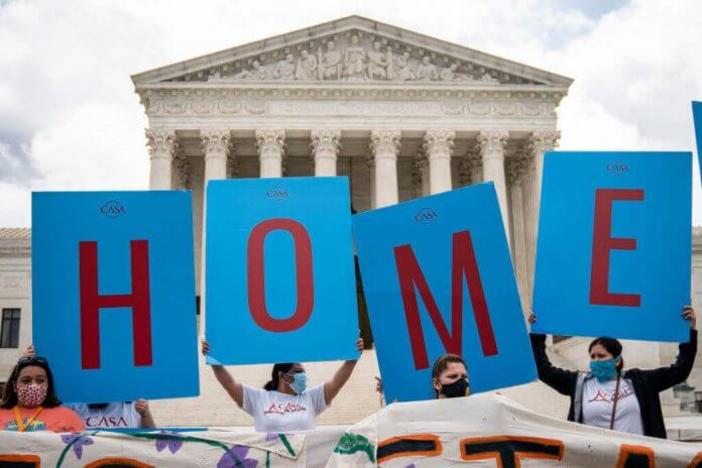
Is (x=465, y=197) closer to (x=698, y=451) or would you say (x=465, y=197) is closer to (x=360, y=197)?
(x=698, y=451)

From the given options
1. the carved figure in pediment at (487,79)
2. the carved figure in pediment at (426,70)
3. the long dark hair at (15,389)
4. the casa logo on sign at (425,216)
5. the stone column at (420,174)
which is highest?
the carved figure in pediment at (426,70)

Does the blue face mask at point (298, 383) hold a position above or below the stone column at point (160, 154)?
below

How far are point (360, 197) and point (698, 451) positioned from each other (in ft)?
117

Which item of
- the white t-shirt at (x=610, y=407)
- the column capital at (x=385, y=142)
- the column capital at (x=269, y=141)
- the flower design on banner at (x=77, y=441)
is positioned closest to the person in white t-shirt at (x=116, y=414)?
the flower design on banner at (x=77, y=441)

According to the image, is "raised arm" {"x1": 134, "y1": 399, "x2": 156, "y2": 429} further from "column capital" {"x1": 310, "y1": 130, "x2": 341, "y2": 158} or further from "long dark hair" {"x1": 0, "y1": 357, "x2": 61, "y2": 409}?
"column capital" {"x1": 310, "y1": 130, "x2": 341, "y2": 158}

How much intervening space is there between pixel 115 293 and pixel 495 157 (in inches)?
1217

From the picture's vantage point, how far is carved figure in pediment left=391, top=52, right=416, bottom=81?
120 ft

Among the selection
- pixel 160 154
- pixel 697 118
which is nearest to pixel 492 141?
pixel 160 154

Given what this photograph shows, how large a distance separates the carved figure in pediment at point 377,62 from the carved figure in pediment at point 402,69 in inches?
16.7

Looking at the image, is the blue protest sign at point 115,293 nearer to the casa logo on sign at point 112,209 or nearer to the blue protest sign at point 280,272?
the casa logo on sign at point 112,209

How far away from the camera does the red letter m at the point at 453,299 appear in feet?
22.1

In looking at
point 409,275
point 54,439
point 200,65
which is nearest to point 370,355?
point 200,65

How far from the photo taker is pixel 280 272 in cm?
702

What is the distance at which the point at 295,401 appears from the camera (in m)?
6.68
